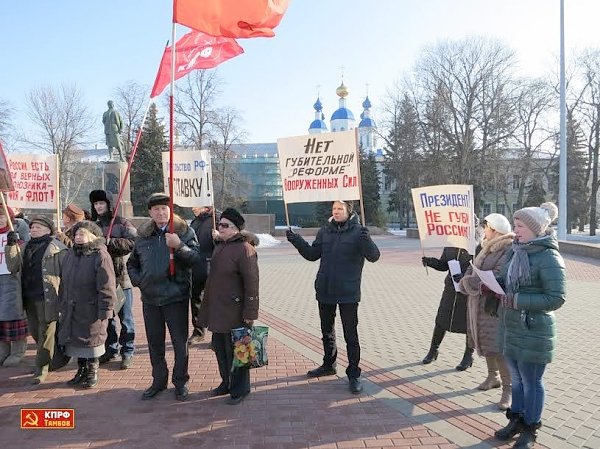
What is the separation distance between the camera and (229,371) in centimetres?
490

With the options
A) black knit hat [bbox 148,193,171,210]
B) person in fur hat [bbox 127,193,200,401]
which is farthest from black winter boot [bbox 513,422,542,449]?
black knit hat [bbox 148,193,171,210]

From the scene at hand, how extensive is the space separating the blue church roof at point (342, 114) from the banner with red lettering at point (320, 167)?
85021mm

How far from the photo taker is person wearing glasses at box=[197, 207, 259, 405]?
15.2ft

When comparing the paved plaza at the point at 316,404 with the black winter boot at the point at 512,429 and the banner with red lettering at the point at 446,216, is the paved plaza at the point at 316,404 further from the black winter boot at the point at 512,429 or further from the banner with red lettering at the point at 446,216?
the banner with red lettering at the point at 446,216

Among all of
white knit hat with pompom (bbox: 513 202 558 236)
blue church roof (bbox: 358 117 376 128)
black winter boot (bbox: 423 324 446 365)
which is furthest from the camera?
blue church roof (bbox: 358 117 376 128)

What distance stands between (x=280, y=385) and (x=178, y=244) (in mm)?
1875

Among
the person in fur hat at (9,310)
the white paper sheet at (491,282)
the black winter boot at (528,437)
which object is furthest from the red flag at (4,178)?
the black winter boot at (528,437)

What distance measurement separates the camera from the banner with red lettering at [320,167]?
563 cm

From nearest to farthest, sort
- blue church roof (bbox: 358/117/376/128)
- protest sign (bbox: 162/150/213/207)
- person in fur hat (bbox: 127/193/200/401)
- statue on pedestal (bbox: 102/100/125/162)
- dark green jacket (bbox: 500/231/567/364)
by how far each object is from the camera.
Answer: dark green jacket (bbox: 500/231/567/364), person in fur hat (bbox: 127/193/200/401), protest sign (bbox: 162/150/213/207), statue on pedestal (bbox: 102/100/125/162), blue church roof (bbox: 358/117/376/128)

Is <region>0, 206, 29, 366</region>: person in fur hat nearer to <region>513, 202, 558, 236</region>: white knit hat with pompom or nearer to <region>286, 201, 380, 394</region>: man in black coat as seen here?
<region>286, 201, 380, 394</region>: man in black coat

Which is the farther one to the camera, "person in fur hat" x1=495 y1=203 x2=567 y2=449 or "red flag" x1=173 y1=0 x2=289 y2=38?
"red flag" x1=173 y1=0 x2=289 y2=38

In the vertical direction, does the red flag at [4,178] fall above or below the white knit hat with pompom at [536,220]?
above

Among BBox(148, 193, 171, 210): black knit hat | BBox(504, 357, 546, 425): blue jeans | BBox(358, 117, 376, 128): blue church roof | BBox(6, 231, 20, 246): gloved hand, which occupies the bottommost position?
BBox(504, 357, 546, 425): blue jeans

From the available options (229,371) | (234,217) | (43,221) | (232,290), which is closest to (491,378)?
(229,371)
